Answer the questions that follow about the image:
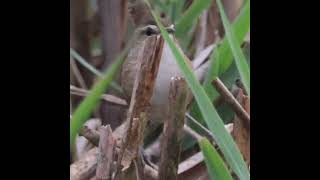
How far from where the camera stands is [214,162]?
2.20 ft

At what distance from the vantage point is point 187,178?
0.90 meters

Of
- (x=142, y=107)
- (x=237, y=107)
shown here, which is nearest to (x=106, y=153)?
(x=142, y=107)

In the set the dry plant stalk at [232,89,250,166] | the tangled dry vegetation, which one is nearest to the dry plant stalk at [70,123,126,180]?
the tangled dry vegetation

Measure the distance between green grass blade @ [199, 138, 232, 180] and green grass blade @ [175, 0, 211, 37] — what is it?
37cm

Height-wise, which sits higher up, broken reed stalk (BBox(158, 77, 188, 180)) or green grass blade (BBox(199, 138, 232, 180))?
broken reed stalk (BBox(158, 77, 188, 180))

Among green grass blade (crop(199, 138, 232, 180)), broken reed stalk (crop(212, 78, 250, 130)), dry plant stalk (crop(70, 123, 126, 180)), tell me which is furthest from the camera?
dry plant stalk (crop(70, 123, 126, 180))

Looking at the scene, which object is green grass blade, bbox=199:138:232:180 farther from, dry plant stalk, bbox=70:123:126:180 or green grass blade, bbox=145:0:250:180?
dry plant stalk, bbox=70:123:126:180

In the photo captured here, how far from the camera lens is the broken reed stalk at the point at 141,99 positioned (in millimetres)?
720

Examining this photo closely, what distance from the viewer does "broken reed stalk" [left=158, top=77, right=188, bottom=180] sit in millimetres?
713

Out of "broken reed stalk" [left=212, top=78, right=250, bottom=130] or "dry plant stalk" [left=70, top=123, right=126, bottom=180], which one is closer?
"broken reed stalk" [left=212, top=78, right=250, bottom=130]

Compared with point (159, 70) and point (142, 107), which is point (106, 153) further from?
point (159, 70)

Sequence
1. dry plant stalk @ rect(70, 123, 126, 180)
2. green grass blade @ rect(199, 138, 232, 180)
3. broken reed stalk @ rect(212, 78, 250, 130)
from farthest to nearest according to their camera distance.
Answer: dry plant stalk @ rect(70, 123, 126, 180) < broken reed stalk @ rect(212, 78, 250, 130) < green grass blade @ rect(199, 138, 232, 180)
